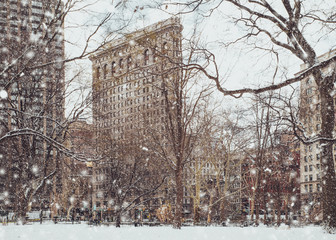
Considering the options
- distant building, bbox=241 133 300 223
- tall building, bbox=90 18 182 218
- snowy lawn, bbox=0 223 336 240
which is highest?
tall building, bbox=90 18 182 218

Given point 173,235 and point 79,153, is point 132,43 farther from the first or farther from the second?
point 173,235

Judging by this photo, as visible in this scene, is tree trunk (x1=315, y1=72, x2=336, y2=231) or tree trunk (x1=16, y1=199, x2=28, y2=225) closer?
tree trunk (x1=315, y1=72, x2=336, y2=231)

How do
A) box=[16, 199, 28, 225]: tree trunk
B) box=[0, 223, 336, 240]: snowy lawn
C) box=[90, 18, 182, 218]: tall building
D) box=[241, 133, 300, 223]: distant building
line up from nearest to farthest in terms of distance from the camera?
1. box=[90, 18, 182, 218]: tall building
2. box=[0, 223, 336, 240]: snowy lawn
3. box=[16, 199, 28, 225]: tree trunk
4. box=[241, 133, 300, 223]: distant building

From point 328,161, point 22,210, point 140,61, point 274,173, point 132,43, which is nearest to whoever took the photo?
point 132,43

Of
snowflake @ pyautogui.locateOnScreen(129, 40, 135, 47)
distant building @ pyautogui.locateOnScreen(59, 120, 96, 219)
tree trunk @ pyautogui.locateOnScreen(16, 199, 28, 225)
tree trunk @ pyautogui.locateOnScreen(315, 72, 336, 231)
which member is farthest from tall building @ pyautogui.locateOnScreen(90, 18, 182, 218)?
tree trunk @ pyautogui.locateOnScreen(315, 72, 336, 231)

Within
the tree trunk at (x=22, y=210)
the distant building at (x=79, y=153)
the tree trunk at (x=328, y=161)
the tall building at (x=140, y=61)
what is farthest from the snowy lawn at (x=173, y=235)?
the tree trunk at (x=22, y=210)

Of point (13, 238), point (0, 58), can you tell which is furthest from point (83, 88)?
point (13, 238)

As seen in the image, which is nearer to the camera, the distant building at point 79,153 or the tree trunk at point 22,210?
the distant building at point 79,153

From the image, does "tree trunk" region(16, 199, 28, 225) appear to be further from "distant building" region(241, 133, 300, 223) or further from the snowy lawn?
"distant building" region(241, 133, 300, 223)

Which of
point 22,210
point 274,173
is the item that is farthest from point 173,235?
point 274,173

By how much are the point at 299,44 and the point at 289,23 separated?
2.38ft

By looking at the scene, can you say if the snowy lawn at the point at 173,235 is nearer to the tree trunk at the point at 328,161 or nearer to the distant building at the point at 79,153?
the tree trunk at the point at 328,161

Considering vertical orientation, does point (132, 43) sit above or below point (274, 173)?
above

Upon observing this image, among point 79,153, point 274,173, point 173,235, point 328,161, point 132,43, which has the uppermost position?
point 132,43
